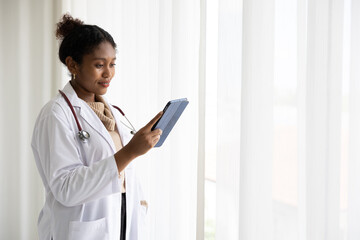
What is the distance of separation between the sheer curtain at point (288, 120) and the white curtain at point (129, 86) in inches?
11.8

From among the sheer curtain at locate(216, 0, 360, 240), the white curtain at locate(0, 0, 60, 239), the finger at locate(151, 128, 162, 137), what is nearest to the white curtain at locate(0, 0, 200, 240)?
the white curtain at locate(0, 0, 60, 239)

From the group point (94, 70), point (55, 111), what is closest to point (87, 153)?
point (55, 111)

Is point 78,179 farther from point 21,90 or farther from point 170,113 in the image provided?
point 21,90

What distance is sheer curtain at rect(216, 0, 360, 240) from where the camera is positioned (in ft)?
3.84

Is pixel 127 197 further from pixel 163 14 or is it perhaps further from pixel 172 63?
pixel 163 14

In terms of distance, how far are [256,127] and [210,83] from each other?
1.40ft

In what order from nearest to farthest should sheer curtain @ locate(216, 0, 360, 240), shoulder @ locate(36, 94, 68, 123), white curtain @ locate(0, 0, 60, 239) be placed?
sheer curtain @ locate(216, 0, 360, 240), shoulder @ locate(36, 94, 68, 123), white curtain @ locate(0, 0, 60, 239)

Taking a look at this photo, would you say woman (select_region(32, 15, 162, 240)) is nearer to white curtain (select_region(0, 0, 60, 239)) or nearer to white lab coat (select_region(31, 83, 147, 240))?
white lab coat (select_region(31, 83, 147, 240))

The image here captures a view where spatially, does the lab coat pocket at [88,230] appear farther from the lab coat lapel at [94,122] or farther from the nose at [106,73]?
the nose at [106,73]

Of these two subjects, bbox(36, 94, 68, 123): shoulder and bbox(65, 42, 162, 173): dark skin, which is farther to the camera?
bbox(65, 42, 162, 173): dark skin

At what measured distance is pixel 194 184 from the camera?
1.86 m

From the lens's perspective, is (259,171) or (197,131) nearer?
(259,171)

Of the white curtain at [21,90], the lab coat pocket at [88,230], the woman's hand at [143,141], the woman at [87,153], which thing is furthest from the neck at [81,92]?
the white curtain at [21,90]

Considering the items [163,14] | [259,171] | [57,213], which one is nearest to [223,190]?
[259,171]
